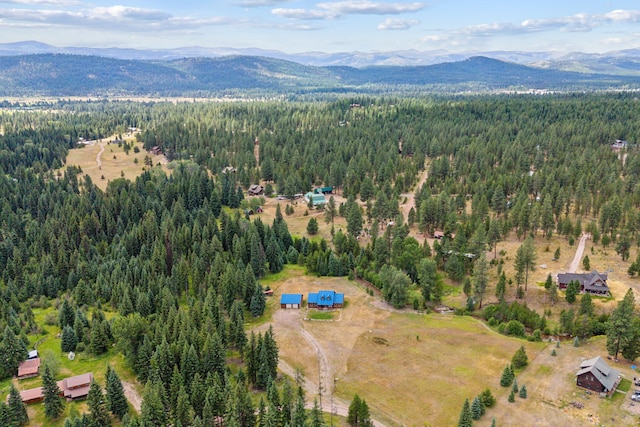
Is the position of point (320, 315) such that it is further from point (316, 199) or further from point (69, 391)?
point (316, 199)

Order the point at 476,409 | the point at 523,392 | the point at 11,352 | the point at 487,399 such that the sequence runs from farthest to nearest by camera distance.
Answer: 1. the point at 11,352
2. the point at 523,392
3. the point at 487,399
4. the point at 476,409

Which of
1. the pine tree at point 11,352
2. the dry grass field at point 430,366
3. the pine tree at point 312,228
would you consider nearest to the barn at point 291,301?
the dry grass field at point 430,366

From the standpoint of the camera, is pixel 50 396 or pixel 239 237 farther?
pixel 239 237

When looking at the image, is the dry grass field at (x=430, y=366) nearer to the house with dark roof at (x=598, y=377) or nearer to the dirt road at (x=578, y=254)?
the house with dark roof at (x=598, y=377)

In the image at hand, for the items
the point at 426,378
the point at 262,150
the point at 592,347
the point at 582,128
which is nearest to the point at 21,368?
the point at 426,378

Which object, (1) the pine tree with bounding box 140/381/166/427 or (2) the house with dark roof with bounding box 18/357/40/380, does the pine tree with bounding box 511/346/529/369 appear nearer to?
(1) the pine tree with bounding box 140/381/166/427

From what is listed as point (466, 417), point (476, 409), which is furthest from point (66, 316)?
point (476, 409)
